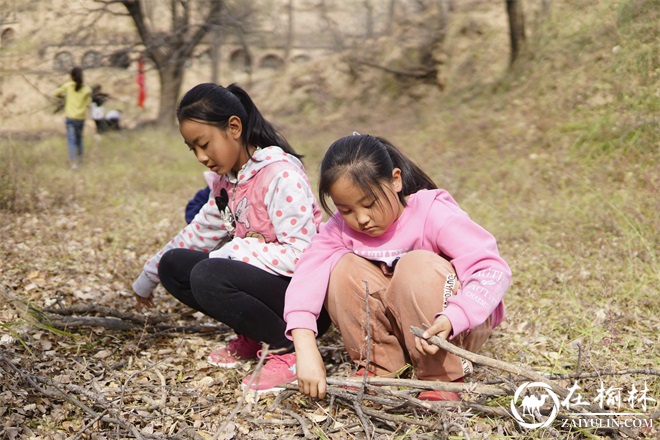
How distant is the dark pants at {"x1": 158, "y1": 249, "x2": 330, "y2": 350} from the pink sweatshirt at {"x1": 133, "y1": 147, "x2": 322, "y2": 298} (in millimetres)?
65

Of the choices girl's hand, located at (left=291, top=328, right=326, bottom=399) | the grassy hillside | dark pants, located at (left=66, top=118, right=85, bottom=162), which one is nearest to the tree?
the grassy hillside

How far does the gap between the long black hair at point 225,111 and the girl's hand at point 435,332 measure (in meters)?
1.15

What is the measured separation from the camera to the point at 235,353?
8.59 feet

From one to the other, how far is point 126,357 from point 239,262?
0.74m

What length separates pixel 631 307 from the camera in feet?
9.68

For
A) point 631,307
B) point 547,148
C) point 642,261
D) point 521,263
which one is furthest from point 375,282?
point 547,148

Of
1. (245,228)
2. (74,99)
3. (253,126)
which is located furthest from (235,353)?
(74,99)

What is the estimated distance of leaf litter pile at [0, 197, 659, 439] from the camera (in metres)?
1.94

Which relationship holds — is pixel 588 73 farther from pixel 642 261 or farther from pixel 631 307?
pixel 631 307

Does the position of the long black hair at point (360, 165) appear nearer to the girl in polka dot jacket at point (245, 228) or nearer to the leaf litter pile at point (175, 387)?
the girl in polka dot jacket at point (245, 228)

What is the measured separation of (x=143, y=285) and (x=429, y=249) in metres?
1.43

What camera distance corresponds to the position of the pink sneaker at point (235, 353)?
2.59 metres

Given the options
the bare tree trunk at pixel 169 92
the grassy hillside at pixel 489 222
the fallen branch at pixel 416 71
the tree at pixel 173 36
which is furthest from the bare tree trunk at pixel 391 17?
the bare tree trunk at pixel 169 92

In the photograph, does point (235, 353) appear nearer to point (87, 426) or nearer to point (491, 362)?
point (87, 426)
